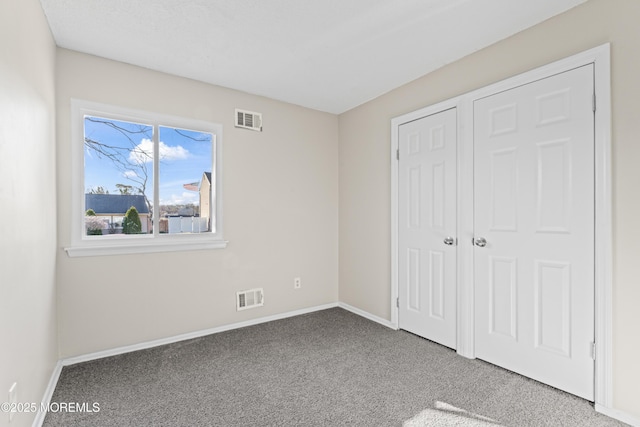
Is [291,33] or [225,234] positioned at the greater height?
[291,33]

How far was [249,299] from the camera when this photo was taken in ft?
11.3

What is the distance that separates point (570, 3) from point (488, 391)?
2.55m

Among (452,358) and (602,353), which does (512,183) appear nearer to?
(602,353)

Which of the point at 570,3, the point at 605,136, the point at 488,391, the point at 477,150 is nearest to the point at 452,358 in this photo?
the point at 488,391

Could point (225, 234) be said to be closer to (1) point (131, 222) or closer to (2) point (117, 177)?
(1) point (131, 222)

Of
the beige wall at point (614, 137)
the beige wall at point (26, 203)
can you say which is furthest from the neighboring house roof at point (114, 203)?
the beige wall at point (614, 137)

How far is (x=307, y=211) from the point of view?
391 centimetres

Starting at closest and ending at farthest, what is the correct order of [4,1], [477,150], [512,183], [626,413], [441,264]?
1. [4,1]
2. [626,413]
3. [512,183]
4. [477,150]
5. [441,264]

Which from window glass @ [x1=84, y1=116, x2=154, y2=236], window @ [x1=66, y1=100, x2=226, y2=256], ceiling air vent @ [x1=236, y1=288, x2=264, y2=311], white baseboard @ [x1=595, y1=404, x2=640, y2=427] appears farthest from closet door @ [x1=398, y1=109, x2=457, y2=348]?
window glass @ [x1=84, y1=116, x2=154, y2=236]

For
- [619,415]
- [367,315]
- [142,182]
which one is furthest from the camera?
[367,315]

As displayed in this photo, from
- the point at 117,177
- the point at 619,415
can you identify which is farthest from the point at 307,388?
the point at 117,177

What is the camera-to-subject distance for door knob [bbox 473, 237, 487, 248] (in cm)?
255

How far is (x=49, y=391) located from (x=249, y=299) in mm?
1711

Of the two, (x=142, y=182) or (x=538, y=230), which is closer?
(x=538, y=230)
